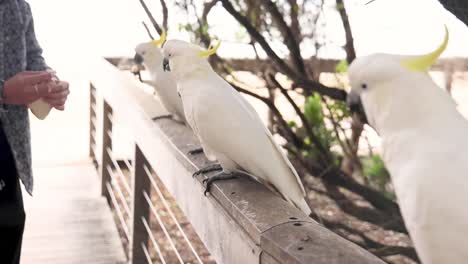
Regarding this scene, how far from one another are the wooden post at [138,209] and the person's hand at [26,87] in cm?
74

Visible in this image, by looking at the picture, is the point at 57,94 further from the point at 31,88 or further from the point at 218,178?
the point at 218,178

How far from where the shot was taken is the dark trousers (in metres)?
1.29

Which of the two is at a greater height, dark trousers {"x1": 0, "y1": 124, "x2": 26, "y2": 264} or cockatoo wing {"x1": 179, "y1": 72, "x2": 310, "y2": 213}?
cockatoo wing {"x1": 179, "y1": 72, "x2": 310, "y2": 213}

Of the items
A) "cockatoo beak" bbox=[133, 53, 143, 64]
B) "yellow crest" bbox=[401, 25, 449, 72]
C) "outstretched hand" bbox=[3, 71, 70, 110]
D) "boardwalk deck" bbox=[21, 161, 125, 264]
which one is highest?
"yellow crest" bbox=[401, 25, 449, 72]

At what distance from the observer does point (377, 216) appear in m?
1.72

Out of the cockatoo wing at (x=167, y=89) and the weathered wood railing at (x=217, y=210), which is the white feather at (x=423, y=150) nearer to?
the weathered wood railing at (x=217, y=210)

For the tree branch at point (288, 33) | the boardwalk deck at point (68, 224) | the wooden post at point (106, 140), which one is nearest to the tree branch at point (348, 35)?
the tree branch at point (288, 33)

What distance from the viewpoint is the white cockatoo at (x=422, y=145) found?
0.57 meters

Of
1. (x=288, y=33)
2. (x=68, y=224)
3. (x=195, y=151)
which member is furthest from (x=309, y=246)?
(x=68, y=224)

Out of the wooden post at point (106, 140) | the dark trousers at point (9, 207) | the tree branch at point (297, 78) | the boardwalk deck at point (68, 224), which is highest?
the tree branch at point (297, 78)

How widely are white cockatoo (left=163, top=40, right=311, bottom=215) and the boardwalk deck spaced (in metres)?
1.23

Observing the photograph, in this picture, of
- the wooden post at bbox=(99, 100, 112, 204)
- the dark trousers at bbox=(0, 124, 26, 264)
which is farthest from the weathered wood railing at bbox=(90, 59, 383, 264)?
the wooden post at bbox=(99, 100, 112, 204)

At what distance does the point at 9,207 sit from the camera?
130 cm

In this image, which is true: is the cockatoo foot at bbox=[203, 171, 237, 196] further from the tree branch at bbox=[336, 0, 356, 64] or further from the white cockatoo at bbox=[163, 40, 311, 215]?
the tree branch at bbox=[336, 0, 356, 64]
